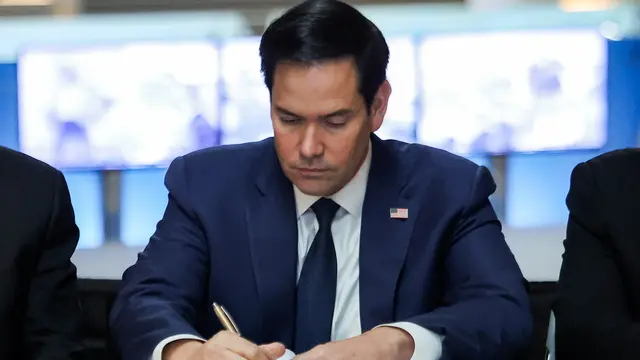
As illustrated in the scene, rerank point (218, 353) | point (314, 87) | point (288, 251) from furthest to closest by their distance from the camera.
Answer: point (288, 251) < point (314, 87) < point (218, 353)

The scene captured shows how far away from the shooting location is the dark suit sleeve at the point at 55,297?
62.7 inches

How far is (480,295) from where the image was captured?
151cm

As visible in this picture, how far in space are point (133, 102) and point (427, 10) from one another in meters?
0.89

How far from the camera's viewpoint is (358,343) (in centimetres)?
128

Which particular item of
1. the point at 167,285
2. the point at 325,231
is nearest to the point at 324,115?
the point at 325,231

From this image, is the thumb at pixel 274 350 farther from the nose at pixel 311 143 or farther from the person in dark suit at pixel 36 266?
the person in dark suit at pixel 36 266

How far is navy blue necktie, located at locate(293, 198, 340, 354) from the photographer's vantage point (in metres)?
1.55

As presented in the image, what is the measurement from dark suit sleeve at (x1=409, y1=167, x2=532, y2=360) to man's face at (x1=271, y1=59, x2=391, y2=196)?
0.27 metres

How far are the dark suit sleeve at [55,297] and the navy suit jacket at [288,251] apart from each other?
0.46 ft

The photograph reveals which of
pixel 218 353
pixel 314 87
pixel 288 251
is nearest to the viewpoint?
pixel 218 353

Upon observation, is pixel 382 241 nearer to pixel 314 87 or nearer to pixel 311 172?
pixel 311 172

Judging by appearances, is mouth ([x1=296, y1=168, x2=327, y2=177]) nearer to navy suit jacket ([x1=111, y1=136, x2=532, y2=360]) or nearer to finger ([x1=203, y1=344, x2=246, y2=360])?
navy suit jacket ([x1=111, y1=136, x2=532, y2=360])

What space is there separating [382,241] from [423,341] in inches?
11.1

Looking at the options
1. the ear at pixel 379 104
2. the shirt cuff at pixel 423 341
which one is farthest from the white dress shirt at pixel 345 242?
the shirt cuff at pixel 423 341
